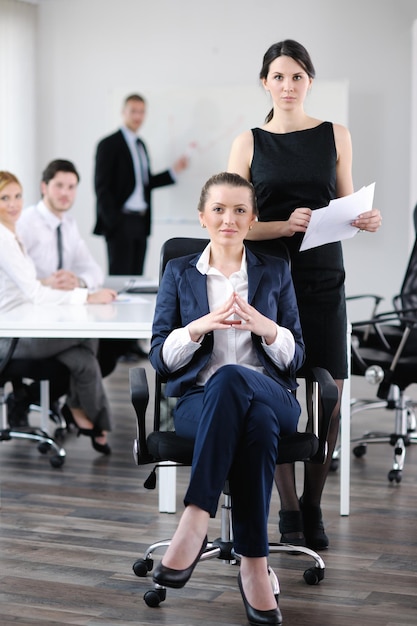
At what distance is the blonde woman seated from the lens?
431 centimetres

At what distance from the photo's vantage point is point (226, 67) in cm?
809

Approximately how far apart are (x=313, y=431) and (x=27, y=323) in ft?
4.16

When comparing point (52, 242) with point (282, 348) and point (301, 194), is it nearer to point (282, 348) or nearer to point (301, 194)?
point (301, 194)

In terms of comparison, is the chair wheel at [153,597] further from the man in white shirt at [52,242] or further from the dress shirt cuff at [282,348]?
the man in white shirt at [52,242]

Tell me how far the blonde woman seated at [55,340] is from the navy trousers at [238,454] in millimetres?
1845

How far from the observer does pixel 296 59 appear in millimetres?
3027

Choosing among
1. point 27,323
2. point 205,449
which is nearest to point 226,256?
point 205,449

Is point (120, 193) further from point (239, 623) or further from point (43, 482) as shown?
point (239, 623)

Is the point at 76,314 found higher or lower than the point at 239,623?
higher

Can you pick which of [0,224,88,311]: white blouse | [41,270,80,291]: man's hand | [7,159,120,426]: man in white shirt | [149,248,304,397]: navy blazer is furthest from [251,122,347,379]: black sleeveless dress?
[7,159,120,426]: man in white shirt

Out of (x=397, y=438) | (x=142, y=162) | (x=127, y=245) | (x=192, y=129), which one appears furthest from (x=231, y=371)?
(x=192, y=129)

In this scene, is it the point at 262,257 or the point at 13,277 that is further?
the point at 13,277

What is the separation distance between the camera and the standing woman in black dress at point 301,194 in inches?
120

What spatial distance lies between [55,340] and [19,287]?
11.5 inches
